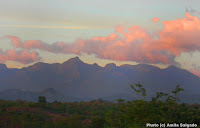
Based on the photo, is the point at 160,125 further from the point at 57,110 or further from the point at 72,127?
the point at 57,110

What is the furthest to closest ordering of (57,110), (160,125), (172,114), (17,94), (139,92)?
(17,94)
(57,110)
(172,114)
(139,92)
(160,125)

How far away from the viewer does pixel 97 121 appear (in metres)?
28.9

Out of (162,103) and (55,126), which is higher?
(162,103)

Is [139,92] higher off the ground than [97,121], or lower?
higher

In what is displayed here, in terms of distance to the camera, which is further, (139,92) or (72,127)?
(72,127)

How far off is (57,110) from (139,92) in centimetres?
3047

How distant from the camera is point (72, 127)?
27.6 meters

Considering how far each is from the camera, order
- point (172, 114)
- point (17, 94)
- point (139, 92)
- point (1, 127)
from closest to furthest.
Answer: point (139, 92)
point (172, 114)
point (1, 127)
point (17, 94)

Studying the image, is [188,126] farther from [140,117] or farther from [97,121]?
[97,121]

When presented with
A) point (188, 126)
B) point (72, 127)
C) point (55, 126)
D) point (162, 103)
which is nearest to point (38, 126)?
point (55, 126)

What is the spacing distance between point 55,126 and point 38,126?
1.91 meters

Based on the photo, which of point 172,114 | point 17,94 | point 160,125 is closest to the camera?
point 160,125

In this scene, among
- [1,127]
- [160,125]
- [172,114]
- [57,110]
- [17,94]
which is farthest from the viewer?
[17,94]

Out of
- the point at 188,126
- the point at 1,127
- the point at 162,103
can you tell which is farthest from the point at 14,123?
the point at 188,126
